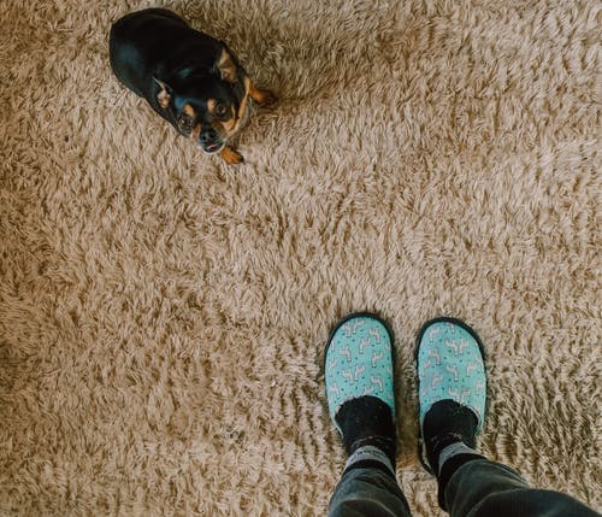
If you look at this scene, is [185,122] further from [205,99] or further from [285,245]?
[285,245]

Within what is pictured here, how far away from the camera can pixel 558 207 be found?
111 centimetres

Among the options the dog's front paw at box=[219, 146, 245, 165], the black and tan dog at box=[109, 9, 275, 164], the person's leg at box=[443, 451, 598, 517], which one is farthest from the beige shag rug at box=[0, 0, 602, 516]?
the person's leg at box=[443, 451, 598, 517]

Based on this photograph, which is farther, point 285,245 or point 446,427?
point 285,245

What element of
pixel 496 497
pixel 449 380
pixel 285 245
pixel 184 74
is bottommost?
pixel 496 497

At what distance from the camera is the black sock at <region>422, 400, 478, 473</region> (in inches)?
40.1

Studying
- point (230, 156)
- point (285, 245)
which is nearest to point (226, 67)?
point (230, 156)

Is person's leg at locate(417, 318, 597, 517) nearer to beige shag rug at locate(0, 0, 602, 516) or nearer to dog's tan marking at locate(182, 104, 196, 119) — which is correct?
beige shag rug at locate(0, 0, 602, 516)

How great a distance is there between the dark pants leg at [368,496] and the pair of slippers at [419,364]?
21cm

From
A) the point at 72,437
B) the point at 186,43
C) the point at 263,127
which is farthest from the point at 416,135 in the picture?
the point at 72,437

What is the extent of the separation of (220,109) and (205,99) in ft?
0.11

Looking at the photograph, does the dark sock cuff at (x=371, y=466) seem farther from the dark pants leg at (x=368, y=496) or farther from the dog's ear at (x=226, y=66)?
the dog's ear at (x=226, y=66)

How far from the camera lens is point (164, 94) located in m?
0.95

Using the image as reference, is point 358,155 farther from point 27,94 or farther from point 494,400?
point 27,94

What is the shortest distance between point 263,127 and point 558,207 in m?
0.64
